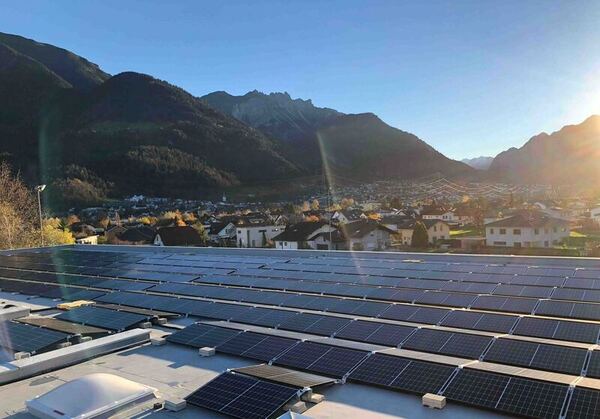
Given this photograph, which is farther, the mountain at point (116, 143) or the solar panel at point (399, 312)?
the mountain at point (116, 143)

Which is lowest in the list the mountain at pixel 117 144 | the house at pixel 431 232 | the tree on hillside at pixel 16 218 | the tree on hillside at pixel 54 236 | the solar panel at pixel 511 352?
the house at pixel 431 232

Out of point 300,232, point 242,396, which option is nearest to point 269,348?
point 242,396

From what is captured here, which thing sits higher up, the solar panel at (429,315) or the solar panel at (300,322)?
the solar panel at (300,322)

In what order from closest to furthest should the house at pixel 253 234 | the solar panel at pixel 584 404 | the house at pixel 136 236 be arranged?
the solar panel at pixel 584 404
the house at pixel 253 234
the house at pixel 136 236

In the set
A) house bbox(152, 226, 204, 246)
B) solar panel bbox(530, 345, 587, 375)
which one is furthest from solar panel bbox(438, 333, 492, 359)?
house bbox(152, 226, 204, 246)

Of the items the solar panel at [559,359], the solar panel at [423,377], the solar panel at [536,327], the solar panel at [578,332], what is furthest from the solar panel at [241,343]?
the solar panel at [578,332]

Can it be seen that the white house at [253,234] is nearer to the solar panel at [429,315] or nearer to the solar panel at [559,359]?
the solar panel at [429,315]

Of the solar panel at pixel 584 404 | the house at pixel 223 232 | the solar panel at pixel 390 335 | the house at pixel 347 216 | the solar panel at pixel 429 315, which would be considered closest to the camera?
the solar panel at pixel 584 404
